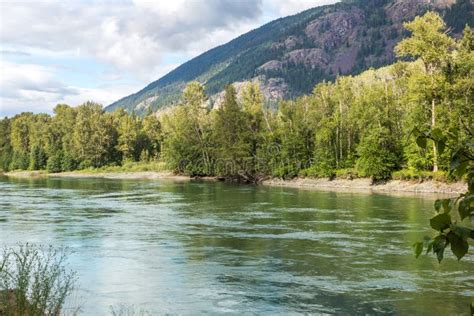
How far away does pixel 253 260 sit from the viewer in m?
23.0

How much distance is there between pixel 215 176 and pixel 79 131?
2401 inches

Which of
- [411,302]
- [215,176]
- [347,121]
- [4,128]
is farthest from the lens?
[4,128]

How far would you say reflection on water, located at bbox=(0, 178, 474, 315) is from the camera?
54.3 ft

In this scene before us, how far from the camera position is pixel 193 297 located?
17109mm

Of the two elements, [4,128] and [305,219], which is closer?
[305,219]

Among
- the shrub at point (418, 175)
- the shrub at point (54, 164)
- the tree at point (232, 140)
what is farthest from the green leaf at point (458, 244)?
the shrub at point (54, 164)

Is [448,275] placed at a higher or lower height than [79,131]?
lower

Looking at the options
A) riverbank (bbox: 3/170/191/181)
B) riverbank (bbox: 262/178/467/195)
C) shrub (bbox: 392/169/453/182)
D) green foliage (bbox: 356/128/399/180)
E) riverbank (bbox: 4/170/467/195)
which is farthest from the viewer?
riverbank (bbox: 3/170/191/181)

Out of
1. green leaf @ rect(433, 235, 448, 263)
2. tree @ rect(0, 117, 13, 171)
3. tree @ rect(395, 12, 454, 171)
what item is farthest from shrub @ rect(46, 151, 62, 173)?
green leaf @ rect(433, 235, 448, 263)

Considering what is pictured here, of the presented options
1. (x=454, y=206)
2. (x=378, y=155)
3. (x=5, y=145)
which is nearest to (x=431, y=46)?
(x=378, y=155)

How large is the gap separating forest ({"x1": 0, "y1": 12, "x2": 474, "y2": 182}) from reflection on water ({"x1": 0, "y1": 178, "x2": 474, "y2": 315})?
946 centimetres

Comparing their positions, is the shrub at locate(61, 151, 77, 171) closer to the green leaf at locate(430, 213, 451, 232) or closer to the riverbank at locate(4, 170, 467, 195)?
the riverbank at locate(4, 170, 467, 195)

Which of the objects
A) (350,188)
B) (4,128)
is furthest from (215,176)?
(4,128)

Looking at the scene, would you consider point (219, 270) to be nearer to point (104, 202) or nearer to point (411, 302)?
point (411, 302)
